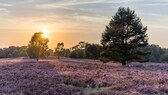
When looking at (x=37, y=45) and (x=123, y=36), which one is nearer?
(x=123, y=36)

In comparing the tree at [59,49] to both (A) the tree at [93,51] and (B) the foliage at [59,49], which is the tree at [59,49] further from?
(A) the tree at [93,51]

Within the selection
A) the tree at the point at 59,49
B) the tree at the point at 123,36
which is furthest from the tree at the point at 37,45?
the tree at the point at 59,49

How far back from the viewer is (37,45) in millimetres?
79188

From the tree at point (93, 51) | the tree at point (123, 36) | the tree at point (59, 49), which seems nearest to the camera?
the tree at point (123, 36)

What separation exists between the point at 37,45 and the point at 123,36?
95.3 feet

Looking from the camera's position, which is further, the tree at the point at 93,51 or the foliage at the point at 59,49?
the foliage at the point at 59,49

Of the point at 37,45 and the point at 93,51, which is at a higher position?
the point at 37,45

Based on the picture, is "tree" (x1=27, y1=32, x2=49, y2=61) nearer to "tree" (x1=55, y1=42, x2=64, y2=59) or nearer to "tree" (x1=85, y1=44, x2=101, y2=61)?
"tree" (x1=85, y1=44, x2=101, y2=61)

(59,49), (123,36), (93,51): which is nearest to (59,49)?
(59,49)

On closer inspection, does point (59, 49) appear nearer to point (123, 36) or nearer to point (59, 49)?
point (59, 49)

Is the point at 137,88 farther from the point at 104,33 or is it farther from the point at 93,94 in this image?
the point at 104,33

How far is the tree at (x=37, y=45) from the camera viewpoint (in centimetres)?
7756

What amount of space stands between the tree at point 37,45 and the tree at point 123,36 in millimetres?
25029

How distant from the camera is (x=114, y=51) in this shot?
5491 cm
